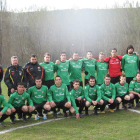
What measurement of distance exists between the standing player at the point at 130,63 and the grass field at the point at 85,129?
1578 mm

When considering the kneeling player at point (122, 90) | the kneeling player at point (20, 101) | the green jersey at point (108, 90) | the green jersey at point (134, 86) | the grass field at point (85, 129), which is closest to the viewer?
the grass field at point (85, 129)

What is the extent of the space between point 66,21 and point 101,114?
34.2 m

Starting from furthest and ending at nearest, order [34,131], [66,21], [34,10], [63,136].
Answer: [66,21] < [34,10] < [34,131] < [63,136]

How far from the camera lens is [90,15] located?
138ft

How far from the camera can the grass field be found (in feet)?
12.6

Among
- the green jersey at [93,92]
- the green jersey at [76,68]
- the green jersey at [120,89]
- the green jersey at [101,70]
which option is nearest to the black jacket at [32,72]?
the green jersey at [76,68]

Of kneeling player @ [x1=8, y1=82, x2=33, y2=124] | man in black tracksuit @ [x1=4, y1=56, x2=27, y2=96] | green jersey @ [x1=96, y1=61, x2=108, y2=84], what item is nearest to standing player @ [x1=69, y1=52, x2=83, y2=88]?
green jersey @ [x1=96, y1=61, x2=108, y2=84]

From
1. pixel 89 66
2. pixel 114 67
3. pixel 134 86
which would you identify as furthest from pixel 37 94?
pixel 134 86

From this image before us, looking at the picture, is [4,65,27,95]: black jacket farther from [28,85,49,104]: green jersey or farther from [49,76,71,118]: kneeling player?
[49,76,71,118]: kneeling player

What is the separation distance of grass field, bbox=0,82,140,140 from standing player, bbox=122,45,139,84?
5.18 ft

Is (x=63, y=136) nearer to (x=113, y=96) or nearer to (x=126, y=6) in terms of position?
(x=113, y=96)

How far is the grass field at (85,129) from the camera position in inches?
151

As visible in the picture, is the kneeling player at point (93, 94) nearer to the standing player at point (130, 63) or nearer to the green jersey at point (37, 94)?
the green jersey at point (37, 94)

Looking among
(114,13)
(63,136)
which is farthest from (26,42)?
(63,136)
